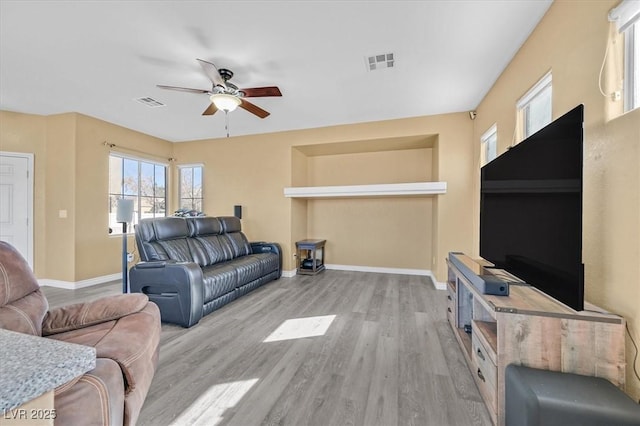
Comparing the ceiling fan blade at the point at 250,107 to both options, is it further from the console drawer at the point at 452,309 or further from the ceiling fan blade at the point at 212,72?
the console drawer at the point at 452,309

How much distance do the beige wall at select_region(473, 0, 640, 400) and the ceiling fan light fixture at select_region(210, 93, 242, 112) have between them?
274 cm

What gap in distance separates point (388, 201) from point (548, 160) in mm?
3693

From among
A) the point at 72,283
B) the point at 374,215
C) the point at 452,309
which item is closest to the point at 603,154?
the point at 452,309

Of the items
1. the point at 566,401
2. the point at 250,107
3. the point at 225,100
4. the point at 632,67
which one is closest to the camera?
the point at 566,401

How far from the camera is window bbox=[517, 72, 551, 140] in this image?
2.11 metres

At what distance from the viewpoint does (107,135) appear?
178 inches

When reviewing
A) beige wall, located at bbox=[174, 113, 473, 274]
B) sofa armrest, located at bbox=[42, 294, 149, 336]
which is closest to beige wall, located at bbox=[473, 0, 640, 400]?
beige wall, located at bbox=[174, 113, 473, 274]

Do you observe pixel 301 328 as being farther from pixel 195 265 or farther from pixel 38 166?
pixel 38 166

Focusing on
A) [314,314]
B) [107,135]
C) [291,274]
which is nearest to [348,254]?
[291,274]

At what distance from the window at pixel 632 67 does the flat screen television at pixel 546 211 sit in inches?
12.8

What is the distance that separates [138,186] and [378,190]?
4628mm

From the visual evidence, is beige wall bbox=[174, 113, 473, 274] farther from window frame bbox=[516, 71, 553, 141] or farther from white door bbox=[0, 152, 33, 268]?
white door bbox=[0, 152, 33, 268]

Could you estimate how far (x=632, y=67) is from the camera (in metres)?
1.33

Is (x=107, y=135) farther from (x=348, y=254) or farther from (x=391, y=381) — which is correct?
(x=391, y=381)
